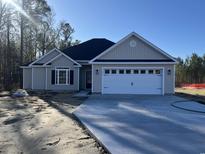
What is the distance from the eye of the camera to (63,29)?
51.6 metres

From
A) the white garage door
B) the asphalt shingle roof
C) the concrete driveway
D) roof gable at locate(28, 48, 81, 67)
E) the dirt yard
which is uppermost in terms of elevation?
the asphalt shingle roof

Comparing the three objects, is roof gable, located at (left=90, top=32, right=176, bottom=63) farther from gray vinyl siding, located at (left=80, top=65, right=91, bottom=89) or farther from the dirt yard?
the dirt yard

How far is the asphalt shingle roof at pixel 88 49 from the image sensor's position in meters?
29.0

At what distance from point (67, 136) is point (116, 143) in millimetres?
1855

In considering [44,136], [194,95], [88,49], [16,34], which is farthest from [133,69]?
[16,34]

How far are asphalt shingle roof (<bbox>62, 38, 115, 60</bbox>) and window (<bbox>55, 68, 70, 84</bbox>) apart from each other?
2.40m

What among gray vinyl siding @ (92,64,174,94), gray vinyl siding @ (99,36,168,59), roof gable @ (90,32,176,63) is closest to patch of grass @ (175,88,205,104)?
gray vinyl siding @ (92,64,174,94)

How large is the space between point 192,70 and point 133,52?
2742 centimetres

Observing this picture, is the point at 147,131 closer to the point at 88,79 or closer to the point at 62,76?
the point at 62,76

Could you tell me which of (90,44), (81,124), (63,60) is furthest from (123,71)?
(81,124)

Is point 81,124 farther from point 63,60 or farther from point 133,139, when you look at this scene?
point 63,60

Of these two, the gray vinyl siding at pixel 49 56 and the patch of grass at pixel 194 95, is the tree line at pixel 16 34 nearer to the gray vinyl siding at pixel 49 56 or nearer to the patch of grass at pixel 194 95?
the gray vinyl siding at pixel 49 56

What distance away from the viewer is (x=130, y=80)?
23516mm

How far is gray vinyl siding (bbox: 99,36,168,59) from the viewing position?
2377cm
